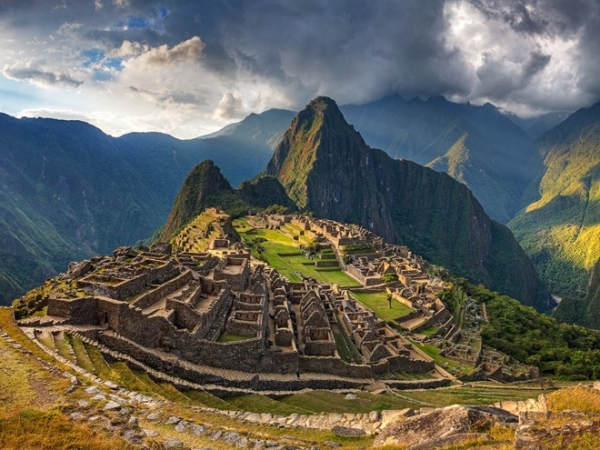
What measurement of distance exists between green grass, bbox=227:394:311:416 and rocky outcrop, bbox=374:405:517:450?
7.70 meters

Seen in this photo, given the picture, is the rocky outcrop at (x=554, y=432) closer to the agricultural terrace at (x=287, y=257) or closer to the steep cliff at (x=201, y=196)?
the agricultural terrace at (x=287, y=257)

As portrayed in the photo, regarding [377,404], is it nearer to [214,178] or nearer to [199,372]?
[199,372]

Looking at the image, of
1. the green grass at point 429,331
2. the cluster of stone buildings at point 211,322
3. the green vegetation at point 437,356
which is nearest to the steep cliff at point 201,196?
the green grass at point 429,331

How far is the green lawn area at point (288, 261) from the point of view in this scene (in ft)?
209

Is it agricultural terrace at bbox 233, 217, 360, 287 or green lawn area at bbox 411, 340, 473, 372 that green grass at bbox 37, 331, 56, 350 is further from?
agricultural terrace at bbox 233, 217, 360, 287

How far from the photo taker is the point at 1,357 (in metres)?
14.8

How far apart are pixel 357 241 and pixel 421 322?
3890 centimetres

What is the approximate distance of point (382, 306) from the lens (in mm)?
53312

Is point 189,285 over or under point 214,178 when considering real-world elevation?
under

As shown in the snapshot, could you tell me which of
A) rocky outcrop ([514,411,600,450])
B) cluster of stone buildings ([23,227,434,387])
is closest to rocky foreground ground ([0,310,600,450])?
rocky outcrop ([514,411,600,450])

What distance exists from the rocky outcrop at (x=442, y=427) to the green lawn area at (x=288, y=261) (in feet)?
143

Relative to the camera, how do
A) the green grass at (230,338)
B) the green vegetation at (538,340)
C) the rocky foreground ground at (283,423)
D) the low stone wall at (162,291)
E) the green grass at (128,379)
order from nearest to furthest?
the rocky foreground ground at (283,423)
the green grass at (128,379)
the low stone wall at (162,291)
the green grass at (230,338)
the green vegetation at (538,340)

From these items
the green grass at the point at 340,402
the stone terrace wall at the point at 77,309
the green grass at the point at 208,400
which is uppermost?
the stone terrace wall at the point at 77,309

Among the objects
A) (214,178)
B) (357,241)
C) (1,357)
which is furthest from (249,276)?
(214,178)
